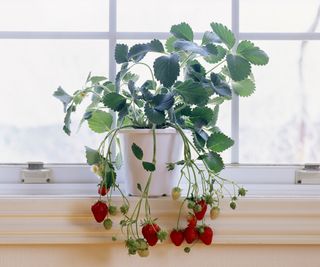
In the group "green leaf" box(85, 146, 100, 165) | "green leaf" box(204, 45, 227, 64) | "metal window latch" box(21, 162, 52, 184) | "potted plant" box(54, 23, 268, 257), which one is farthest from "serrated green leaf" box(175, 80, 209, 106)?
"metal window latch" box(21, 162, 52, 184)

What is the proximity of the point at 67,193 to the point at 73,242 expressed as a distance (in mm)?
175

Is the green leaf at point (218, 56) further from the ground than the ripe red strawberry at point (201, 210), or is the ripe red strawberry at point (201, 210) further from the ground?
the green leaf at point (218, 56)

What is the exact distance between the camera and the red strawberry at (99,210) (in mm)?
1200

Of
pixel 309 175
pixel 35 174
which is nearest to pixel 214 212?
pixel 309 175

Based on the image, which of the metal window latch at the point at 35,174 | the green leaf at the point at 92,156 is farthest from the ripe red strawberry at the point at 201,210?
the metal window latch at the point at 35,174

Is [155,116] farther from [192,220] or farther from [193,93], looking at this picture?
[192,220]

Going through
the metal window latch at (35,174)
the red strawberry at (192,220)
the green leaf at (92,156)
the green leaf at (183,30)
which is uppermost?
the green leaf at (183,30)

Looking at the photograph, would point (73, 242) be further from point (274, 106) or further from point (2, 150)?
point (274, 106)

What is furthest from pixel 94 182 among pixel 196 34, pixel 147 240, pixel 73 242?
pixel 196 34

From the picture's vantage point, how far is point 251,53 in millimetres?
1232

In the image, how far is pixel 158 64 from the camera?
117 centimetres

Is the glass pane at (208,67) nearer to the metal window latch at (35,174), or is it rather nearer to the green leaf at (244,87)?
the green leaf at (244,87)

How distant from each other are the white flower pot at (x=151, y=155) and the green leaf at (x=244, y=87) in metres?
0.17

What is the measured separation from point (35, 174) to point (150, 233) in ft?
1.36
